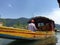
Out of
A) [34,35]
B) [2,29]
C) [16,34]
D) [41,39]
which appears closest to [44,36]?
[41,39]

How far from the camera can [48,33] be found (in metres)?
15.7

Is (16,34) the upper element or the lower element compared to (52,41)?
upper

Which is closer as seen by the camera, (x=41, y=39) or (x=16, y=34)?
(x=16, y=34)

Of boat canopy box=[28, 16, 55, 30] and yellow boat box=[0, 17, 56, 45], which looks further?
boat canopy box=[28, 16, 55, 30]

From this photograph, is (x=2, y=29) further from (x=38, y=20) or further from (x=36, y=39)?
(x=38, y=20)

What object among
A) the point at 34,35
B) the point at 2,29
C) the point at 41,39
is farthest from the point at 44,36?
the point at 2,29

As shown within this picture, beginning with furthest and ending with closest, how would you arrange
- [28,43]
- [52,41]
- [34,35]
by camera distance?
[52,41]
[28,43]
[34,35]

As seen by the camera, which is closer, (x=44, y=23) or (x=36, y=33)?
(x=36, y=33)

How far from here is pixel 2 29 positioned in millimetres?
11570

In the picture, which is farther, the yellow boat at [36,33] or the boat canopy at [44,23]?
the boat canopy at [44,23]

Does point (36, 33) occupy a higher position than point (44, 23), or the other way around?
point (44, 23)

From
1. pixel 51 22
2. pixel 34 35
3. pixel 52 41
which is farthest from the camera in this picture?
pixel 51 22

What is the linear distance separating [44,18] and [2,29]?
7.38 metres

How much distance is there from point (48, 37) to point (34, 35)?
2.42 meters
